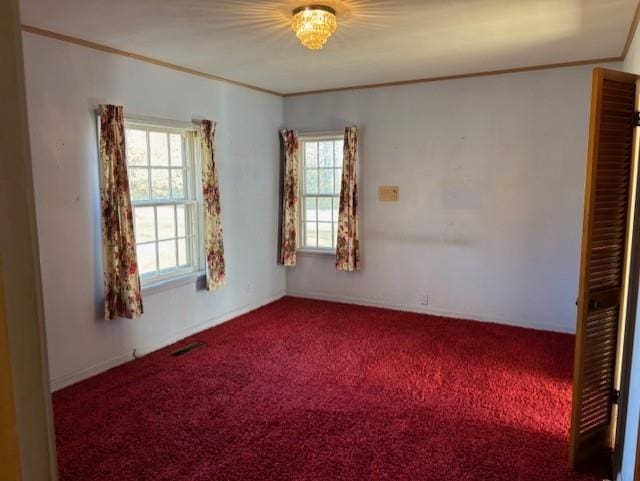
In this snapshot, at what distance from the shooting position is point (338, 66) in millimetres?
4262

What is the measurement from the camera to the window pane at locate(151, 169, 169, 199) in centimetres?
414

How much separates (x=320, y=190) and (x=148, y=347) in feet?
8.72

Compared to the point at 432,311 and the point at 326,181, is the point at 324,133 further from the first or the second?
the point at 432,311

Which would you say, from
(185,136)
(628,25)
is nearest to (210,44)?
(185,136)

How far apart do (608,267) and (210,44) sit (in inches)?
119

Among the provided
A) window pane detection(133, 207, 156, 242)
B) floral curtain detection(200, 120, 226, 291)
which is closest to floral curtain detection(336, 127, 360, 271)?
floral curtain detection(200, 120, 226, 291)

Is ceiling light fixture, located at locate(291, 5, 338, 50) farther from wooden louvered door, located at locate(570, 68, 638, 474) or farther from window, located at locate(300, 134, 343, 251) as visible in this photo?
window, located at locate(300, 134, 343, 251)

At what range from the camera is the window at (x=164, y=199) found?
4004 millimetres

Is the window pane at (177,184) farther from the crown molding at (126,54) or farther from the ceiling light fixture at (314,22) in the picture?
the ceiling light fixture at (314,22)

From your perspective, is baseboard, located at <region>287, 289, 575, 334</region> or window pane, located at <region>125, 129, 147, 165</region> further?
baseboard, located at <region>287, 289, 575, 334</region>

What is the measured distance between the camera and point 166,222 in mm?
4324

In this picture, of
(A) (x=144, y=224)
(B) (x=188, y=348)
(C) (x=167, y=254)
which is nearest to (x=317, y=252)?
(C) (x=167, y=254)

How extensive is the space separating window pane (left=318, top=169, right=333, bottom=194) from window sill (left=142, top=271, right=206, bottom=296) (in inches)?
71.6

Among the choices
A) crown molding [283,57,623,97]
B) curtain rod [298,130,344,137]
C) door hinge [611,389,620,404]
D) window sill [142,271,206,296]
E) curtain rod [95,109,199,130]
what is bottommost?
door hinge [611,389,620,404]
